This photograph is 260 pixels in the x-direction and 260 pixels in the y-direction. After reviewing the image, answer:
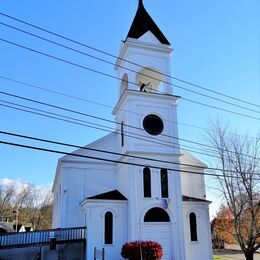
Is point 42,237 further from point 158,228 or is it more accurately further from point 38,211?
point 38,211

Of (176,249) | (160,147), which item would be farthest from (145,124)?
(176,249)

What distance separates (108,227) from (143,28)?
15.3 m

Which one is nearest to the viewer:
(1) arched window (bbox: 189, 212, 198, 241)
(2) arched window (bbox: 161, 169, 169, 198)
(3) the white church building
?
(3) the white church building

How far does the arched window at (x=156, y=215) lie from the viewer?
20.1 meters

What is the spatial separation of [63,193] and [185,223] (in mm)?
9100

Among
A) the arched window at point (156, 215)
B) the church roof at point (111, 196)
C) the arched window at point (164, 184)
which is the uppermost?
the arched window at point (164, 184)

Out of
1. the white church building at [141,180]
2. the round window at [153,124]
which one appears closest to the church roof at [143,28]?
the white church building at [141,180]

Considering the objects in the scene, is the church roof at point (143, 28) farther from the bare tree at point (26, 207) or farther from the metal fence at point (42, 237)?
the bare tree at point (26, 207)

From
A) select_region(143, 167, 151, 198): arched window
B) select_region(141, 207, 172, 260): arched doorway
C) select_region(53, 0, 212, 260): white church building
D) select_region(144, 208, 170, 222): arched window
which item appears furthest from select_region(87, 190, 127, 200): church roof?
select_region(141, 207, 172, 260): arched doorway

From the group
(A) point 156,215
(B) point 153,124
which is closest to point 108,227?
(A) point 156,215

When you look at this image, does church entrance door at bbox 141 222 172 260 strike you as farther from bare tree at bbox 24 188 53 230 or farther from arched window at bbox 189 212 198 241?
bare tree at bbox 24 188 53 230

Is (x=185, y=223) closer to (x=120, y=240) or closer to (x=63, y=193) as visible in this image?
(x=120, y=240)

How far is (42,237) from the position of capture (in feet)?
Answer: 66.4

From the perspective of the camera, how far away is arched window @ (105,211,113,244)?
19717mm
